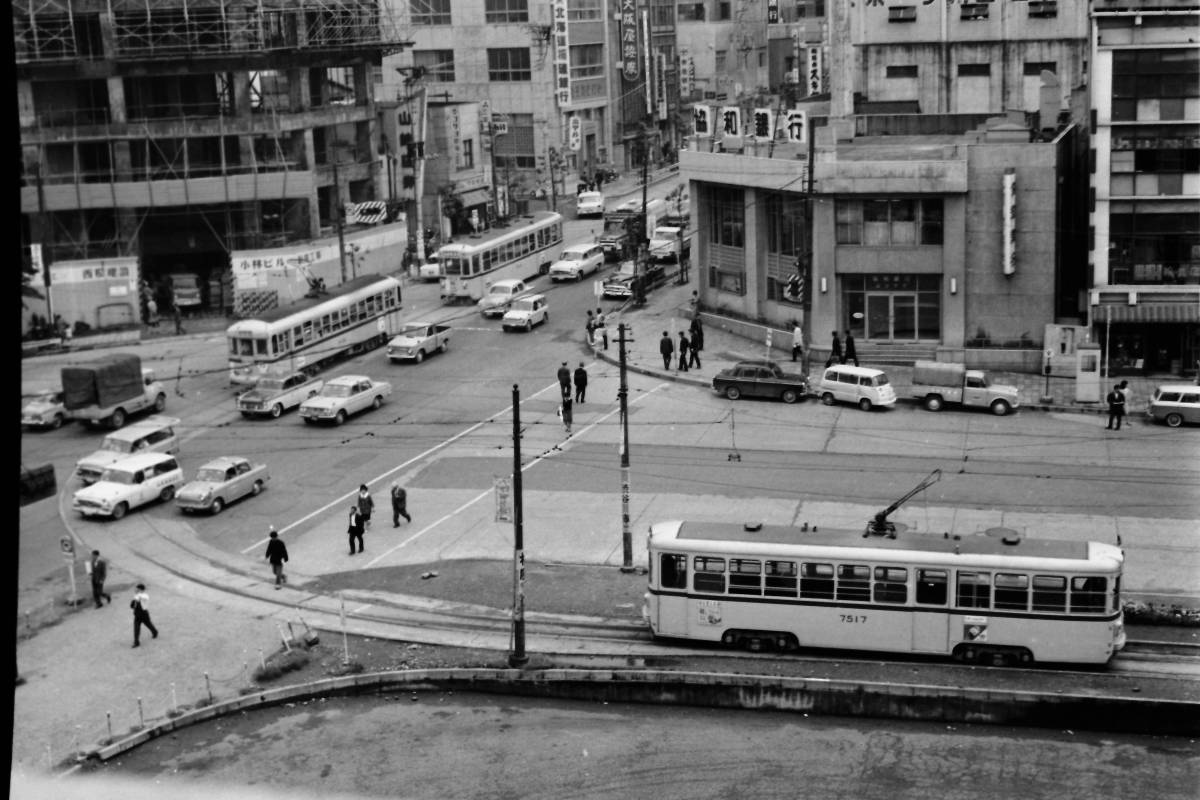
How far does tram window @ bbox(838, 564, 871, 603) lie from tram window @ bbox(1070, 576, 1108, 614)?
3.80m

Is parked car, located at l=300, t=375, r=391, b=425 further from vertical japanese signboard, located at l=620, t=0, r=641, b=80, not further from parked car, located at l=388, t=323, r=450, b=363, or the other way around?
vertical japanese signboard, located at l=620, t=0, r=641, b=80

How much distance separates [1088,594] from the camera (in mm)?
27984

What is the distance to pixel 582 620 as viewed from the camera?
32.2 meters

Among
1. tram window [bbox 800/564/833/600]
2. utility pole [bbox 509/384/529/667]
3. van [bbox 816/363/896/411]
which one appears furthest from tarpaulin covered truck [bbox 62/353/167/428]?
tram window [bbox 800/564/833/600]

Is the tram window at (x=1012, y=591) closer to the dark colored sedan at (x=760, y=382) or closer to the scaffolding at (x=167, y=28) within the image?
the dark colored sedan at (x=760, y=382)

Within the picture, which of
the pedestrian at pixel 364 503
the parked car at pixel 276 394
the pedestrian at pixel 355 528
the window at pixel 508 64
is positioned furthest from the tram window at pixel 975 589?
the window at pixel 508 64

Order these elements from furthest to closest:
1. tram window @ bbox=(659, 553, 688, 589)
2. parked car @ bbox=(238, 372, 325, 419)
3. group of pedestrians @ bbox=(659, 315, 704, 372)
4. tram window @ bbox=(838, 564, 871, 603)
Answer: group of pedestrians @ bbox=(659, 315, 704, 372)
parked car @ bbox=(238, 372, 325, 419)
tram window @ bbox=(659, 553, 688, 589)
tram window @ bbox=(838, 564, 871, 603)

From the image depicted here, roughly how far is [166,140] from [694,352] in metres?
32.2

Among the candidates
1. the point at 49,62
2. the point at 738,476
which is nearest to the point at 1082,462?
the point at 738,476

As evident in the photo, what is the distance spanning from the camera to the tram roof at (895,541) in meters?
28.7

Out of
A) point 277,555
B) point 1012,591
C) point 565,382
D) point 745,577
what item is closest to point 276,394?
point 565,382

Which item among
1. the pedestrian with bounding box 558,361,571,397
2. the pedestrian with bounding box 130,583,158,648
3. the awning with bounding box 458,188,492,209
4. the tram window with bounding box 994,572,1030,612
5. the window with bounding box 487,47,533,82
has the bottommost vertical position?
the pedestrian with bounding box 130,583,158,648

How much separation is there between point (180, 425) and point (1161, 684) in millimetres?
35163

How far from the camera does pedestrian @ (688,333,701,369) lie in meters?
55.8
